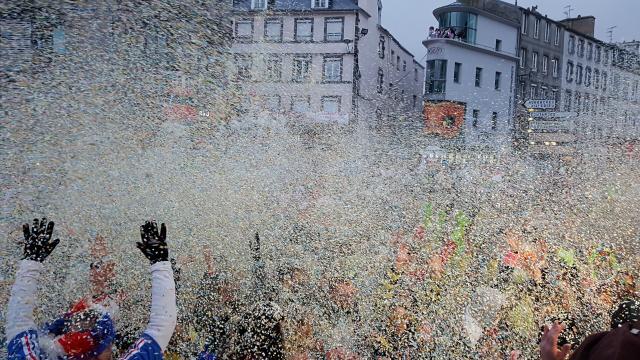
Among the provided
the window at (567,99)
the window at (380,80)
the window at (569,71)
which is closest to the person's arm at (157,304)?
the window at (380,80)

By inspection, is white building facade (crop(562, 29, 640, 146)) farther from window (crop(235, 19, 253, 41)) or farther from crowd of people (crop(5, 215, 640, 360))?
crowd of people (crop(5, 215, 640, 360))

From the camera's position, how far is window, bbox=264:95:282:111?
22.0 metres

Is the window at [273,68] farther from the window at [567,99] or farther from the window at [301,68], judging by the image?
the window at [567,99]

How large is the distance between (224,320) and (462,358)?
5.57 ft

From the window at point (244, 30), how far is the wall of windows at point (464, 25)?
13192 millimetres

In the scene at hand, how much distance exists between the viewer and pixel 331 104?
27.5 metres

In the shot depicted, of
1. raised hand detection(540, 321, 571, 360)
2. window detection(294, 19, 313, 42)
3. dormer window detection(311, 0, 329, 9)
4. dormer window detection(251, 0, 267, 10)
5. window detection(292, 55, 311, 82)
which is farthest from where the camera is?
dormer window detection(311, 0, 329, 9)

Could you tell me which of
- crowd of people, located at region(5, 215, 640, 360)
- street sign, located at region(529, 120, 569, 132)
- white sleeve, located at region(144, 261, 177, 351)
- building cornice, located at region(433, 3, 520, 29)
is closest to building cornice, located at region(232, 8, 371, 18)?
building cornice, located at region(433, 3, 520, 29)

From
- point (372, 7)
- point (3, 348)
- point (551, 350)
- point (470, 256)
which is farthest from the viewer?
point (372, 7)

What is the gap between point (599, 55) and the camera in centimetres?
3612

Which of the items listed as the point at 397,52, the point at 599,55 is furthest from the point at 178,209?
the point at 599,55

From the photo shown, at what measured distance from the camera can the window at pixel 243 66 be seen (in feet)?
75.2

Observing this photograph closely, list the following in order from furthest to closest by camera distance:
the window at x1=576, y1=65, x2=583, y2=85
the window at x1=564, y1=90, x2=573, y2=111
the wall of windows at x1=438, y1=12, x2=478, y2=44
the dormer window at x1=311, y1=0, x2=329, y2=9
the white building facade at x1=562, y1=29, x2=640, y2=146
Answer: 1. the window at x1=576, y1=65, x2=583, y2=85
2. the window at x1=564, y1=90, x2=573, y2=111
3. the wall of windows at x1=438, y1=12, x2=478, y2=44
4. the white building facade at x1=562, y1=29, x2=640, y2=146
5. the dormer window at x1=311, y1=0, x2=329, y2=9

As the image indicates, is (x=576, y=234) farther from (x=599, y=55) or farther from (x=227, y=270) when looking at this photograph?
(x=599, y=55)
